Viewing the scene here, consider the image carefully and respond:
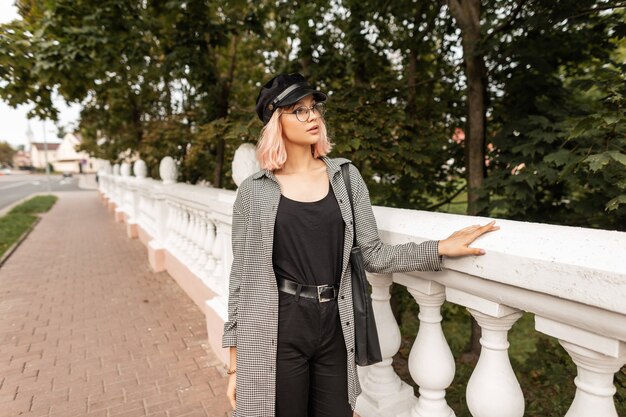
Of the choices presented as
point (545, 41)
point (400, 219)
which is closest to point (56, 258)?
point (400, 219)

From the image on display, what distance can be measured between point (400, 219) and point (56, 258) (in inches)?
315

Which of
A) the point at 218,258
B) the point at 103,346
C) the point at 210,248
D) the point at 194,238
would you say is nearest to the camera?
the point at 103,346

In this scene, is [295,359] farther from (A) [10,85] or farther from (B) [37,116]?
(B) [37,116]

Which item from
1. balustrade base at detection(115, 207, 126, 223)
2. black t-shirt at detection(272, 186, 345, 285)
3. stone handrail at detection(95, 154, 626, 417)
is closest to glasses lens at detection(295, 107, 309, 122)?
black t-shirt at detection(272, 186, 345, 285)

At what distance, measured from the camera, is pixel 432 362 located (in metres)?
1.71

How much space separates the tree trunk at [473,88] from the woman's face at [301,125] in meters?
2.54

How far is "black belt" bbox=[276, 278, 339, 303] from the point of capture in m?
1.70

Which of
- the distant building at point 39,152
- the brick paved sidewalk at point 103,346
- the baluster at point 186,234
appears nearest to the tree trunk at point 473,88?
the brick paved sidewalk at point 103,346

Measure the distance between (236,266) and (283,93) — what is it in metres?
0.78

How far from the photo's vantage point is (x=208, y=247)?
4.36 m

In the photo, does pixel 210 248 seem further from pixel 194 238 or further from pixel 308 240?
pixel 308 240

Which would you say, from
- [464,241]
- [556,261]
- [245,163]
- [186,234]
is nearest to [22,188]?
[186,234]

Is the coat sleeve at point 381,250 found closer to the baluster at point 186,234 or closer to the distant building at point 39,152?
the baluster at point 186,234

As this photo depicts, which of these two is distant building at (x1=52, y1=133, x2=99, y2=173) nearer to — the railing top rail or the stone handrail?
the stone handrail
